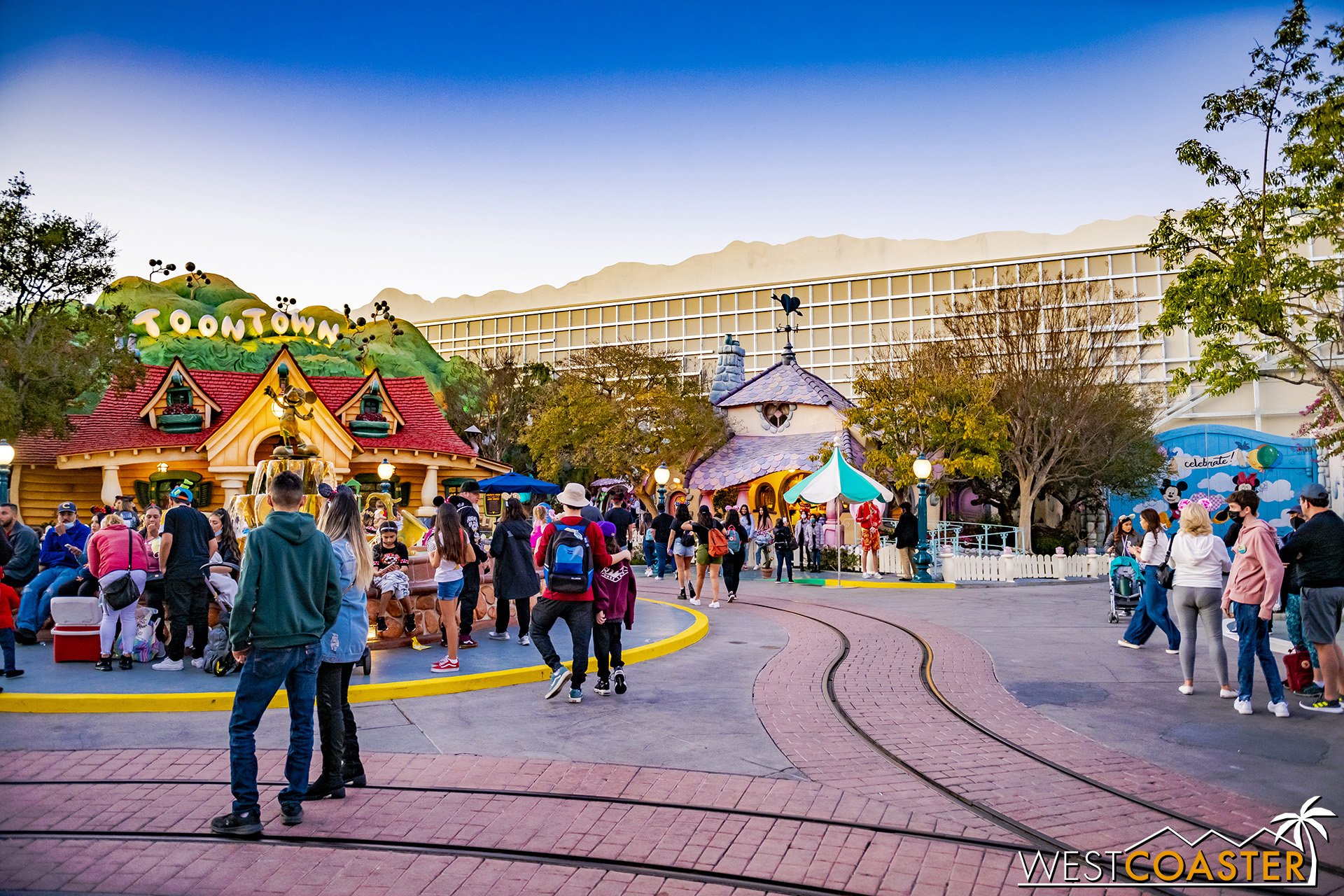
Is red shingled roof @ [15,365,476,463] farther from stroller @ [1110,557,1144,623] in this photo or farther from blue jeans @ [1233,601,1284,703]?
blue jeans @ [1233,601,1284,703]

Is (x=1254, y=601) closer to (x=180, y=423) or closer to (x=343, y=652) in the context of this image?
(x=343, y=652)

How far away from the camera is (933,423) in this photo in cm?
2800

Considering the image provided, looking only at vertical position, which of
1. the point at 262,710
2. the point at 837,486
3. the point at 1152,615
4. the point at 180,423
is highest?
the point at 180,423

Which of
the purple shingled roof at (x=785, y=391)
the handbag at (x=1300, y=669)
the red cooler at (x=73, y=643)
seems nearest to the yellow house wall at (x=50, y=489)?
the purple shingled roof at (x=785, y=391)

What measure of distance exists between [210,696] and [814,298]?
55951mm

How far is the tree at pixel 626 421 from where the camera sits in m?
35.8

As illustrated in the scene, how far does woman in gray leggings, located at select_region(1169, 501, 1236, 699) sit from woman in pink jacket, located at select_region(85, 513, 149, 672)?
950cm

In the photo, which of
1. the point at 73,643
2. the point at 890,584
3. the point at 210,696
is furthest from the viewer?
the point at 890,584

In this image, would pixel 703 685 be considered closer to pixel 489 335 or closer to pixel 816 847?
pixel 816 847

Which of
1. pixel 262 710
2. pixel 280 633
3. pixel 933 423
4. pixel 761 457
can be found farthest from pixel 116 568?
pixel 761 457

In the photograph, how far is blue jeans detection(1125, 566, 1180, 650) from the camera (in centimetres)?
1095

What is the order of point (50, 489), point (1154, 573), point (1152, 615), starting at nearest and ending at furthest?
point (1154, 573) < point (1152, 615) < point (50, 489)

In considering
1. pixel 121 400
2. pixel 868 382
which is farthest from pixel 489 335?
pixel 868 382

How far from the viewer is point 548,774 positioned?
6105mm
